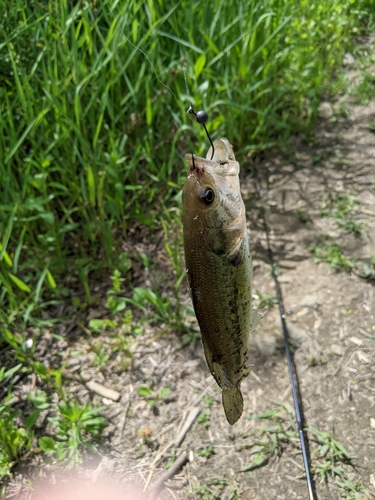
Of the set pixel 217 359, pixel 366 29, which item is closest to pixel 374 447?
pixel 217 359

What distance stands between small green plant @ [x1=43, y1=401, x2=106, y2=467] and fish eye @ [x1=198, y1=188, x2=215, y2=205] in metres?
1.22

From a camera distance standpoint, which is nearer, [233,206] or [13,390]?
[233,206]

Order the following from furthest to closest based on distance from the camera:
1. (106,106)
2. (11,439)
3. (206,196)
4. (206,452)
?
(106,106)
(206,452)
(11,439)
(206,196)

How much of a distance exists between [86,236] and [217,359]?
61.6 inches

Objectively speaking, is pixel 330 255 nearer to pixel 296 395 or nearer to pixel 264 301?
pixel 264 301

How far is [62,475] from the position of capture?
1927 mm

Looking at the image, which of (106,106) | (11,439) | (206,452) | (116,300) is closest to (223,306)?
(206,452)

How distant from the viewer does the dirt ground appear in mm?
1886

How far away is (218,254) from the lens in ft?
3.50

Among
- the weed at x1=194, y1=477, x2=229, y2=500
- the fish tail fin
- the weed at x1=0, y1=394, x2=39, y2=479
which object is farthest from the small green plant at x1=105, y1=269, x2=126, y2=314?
the fish tail fin

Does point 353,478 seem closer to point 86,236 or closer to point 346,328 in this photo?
point 346,328

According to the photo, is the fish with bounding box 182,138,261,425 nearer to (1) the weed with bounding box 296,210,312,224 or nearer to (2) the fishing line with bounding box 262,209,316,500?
(2) the fishing line with bounding box 262,209,316,500

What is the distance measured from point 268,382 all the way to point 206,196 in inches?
53.9

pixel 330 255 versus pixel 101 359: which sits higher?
pixel 330 255
